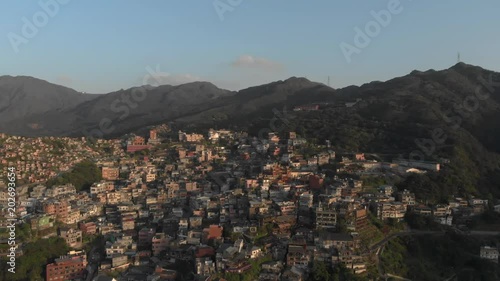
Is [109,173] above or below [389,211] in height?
above

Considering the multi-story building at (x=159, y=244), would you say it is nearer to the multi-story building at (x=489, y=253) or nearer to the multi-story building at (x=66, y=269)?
the multi-story building at (x=66, y=269)

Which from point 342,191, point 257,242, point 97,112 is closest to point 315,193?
point 342,191

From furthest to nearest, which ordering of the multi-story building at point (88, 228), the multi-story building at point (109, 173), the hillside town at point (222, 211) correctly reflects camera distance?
1. the multi-story building at point (109, 173)
2. the multi-story building at point (88, 228)
3. the hillside town at point (222, 211)

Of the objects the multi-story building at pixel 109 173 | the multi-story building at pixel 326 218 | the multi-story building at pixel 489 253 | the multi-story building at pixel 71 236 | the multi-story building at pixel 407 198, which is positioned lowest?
the multi-story building at pixel 489 253

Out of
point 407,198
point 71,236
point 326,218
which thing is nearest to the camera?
point 326,218

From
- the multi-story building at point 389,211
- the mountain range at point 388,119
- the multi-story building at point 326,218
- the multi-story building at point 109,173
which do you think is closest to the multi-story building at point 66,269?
the multi-story building at point 326,218

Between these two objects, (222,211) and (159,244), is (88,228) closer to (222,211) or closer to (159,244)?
(159,244)

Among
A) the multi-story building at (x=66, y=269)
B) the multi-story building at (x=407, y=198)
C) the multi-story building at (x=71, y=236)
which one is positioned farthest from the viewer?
the multi-story building at (x=407, y=198)

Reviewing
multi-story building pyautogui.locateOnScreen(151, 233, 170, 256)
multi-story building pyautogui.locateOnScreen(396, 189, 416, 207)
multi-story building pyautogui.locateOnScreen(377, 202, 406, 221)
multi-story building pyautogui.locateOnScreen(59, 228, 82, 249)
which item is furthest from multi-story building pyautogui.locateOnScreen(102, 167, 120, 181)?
multi-story building pyautogui.locateOnScreen(396, 189, 416, 207)

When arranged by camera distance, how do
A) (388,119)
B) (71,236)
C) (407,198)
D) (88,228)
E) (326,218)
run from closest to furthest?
(326,218)
(71,236)
(88,228)
(407,198)
(388,119)

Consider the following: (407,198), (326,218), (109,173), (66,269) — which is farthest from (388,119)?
(66,269)
